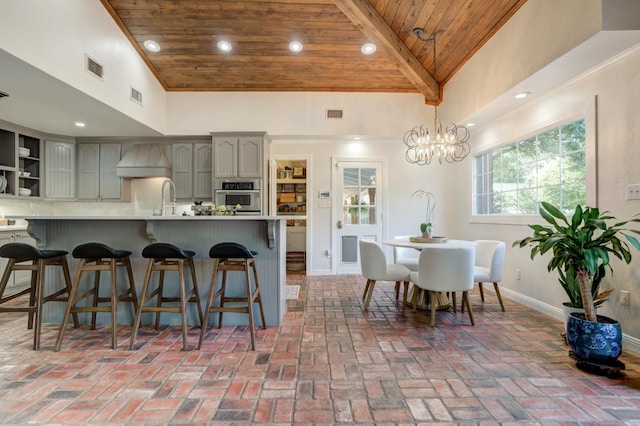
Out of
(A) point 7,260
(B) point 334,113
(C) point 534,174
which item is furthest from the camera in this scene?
(B) point 334,113

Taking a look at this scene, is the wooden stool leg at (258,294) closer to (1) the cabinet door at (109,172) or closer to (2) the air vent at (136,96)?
(2) the air vent at (136,96)

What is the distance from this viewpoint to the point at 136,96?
4.31 metres

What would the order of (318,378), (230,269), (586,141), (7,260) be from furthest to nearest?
1. (7,260)
2. (586,141)
3. (230,269)
4. (318,378)

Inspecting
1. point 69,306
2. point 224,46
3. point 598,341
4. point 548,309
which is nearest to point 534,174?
point 548,309

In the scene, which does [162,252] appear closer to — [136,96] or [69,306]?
[69,306]

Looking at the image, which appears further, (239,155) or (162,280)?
(239,155)

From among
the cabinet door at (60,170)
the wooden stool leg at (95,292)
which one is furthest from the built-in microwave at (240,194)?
the cabinet door at (60,170)

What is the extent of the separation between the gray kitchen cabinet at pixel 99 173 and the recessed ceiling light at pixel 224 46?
98.6 inches

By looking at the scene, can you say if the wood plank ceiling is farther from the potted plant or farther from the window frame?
the potted plant

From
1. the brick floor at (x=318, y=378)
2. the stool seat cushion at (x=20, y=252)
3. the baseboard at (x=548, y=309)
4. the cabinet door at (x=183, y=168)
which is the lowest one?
the brick floor at (x=318, y=378)

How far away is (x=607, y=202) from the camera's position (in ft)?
8.96

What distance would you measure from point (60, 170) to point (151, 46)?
8.57 feet

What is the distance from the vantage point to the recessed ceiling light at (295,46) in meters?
4.31

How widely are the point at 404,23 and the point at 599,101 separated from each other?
2395 mm
